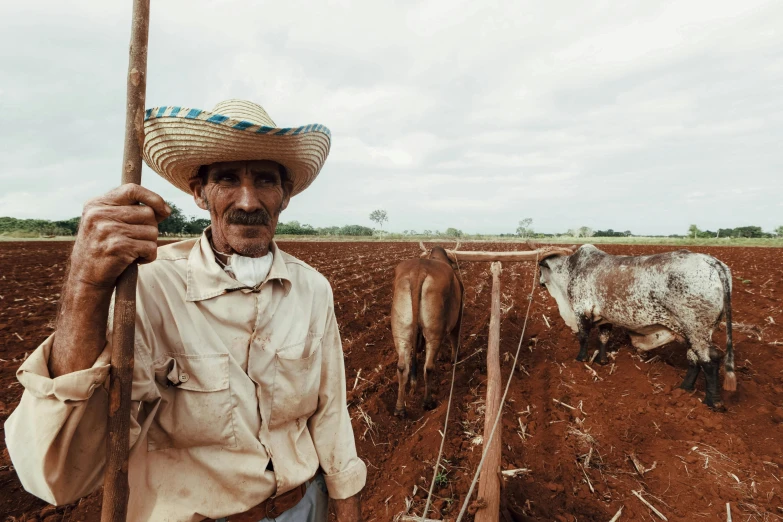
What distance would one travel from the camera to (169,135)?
5.92ft

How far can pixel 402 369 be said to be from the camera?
4.93 m

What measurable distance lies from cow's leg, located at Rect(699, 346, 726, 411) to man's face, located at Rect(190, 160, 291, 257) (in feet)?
19.0

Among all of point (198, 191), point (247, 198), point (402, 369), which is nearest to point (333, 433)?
point (247, 198)

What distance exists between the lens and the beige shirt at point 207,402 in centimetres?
122

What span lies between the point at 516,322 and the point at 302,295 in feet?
25.6

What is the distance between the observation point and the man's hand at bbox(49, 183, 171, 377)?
3.57 feet

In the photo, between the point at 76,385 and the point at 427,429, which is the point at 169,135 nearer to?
the point at 76,385

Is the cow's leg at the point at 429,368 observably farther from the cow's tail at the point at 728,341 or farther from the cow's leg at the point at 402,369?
the cow's tail at the point at 728,341

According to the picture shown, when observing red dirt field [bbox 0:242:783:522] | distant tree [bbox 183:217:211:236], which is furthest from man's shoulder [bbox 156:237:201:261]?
distant tree [bbox 183:217:211:236]

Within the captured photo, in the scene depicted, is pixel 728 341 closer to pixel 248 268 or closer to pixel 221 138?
pixel 248 268

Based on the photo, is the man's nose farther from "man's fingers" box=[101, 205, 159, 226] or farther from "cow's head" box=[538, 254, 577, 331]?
"cow's head" box=[538, 254, 577, 331]

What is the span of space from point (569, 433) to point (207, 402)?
4246 millimetres

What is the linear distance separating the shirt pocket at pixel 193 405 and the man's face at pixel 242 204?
1.84ft

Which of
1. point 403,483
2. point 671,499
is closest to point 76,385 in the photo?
point 403,483
